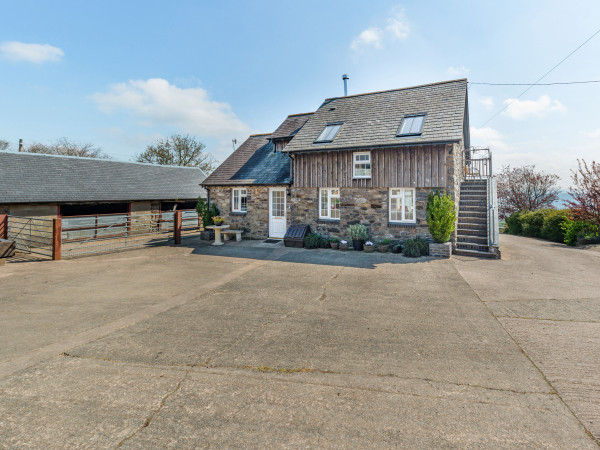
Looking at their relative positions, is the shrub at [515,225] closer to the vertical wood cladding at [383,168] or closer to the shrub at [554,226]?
the shrub at [554,226]

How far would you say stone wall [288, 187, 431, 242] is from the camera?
1292 cm

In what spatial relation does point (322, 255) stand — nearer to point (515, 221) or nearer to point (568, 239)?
point (568, 239)

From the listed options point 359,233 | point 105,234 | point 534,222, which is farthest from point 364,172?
point 534,222

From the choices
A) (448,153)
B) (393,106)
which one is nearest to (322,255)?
(448,153)

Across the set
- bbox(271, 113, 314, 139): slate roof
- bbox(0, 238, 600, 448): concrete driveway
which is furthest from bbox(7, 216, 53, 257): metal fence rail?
bbox(271, 113, 314, 139): slate roof

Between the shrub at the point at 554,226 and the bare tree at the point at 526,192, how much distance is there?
11813 mm

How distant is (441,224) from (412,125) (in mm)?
4484

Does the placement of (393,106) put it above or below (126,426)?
above

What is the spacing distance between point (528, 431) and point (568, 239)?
15764 millimetres

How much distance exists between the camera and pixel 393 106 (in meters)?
15.1

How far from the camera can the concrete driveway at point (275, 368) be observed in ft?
9.95

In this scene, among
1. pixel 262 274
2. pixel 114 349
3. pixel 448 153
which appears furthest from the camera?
pixel 448 153

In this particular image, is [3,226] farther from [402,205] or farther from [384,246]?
[402,205]

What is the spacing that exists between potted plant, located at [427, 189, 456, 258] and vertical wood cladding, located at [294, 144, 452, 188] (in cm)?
89
